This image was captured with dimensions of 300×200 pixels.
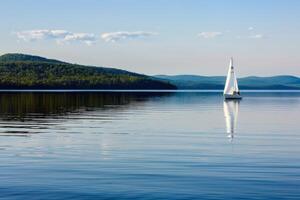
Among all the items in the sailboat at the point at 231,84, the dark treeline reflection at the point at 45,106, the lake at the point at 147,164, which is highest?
the sailboat at the point at 231,84

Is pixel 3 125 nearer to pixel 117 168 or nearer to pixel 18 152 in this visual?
pixel 18 152

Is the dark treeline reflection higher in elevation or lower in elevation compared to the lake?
higher

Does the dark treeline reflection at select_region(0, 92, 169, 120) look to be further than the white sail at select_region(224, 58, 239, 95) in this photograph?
No

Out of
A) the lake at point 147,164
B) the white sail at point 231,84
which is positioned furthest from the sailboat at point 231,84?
the lake at point 147,164

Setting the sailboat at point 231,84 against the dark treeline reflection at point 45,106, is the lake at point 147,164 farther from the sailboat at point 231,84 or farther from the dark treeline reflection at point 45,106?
the sailboat at point 231,84

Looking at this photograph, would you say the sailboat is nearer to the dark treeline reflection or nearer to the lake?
the dark treeline reflection

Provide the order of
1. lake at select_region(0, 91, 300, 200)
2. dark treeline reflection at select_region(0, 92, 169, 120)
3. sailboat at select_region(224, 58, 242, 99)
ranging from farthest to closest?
sailboat at select_region(224, 58, 242, 99)
dark treeline reflection at select_region(0, 92, 169, 120)
lake at select_region(0, 91, 300, 200)

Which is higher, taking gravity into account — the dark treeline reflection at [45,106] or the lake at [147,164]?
the dark treeline reflection at [45,106]

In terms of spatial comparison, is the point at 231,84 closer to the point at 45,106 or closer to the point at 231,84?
the point at 231,84

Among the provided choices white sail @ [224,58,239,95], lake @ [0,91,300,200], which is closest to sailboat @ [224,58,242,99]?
white sail @ [224,58,239,95]

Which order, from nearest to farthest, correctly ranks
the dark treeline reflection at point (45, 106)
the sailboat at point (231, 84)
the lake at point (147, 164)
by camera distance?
1. the lake at point (147, 164)
2. the dark treeline reflection at point (45, 106)
3. the sailboat at point (231, 84)

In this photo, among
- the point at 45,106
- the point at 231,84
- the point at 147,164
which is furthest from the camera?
the point at 231,84

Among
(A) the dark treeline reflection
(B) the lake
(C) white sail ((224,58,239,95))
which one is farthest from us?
(C) white sail ((224,58,239,95))

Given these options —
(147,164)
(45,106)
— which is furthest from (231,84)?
(147,164)
